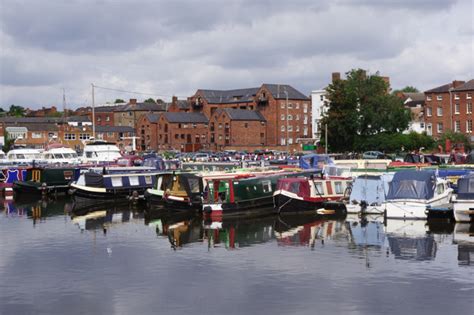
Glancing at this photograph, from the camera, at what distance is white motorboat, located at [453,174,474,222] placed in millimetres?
41469

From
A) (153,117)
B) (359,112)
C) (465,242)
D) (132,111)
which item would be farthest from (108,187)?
(132,111)

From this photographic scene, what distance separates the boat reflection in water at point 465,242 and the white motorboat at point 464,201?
45cm

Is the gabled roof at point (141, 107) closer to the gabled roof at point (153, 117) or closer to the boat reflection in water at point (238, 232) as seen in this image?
the gabled roof at point (153, 117)

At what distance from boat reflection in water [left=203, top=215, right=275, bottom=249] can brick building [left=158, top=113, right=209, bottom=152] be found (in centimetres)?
10289

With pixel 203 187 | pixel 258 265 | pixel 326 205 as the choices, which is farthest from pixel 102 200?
pixel 258 265

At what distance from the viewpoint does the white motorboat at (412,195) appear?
42750mm

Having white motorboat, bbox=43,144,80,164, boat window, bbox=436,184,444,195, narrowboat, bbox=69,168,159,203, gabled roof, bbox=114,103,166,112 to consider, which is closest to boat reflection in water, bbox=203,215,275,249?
boat window, bbox=436,184,444,195

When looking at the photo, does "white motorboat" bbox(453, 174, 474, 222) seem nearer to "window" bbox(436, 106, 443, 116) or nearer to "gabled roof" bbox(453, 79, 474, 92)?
"gabled roof" bbox(453, 79, 474, 92)

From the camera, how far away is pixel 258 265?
107 ft

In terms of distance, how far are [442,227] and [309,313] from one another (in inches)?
773

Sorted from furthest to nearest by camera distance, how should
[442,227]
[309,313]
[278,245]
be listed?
[442,227] → [278,245] → [309,313]

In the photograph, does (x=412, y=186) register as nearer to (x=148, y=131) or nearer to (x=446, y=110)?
(x=446, y=110)

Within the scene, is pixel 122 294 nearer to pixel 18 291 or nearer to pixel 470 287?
pixel 18 291

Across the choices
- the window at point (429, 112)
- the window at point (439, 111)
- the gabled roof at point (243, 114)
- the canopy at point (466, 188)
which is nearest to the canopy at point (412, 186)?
the canopy at point (466, 188)
